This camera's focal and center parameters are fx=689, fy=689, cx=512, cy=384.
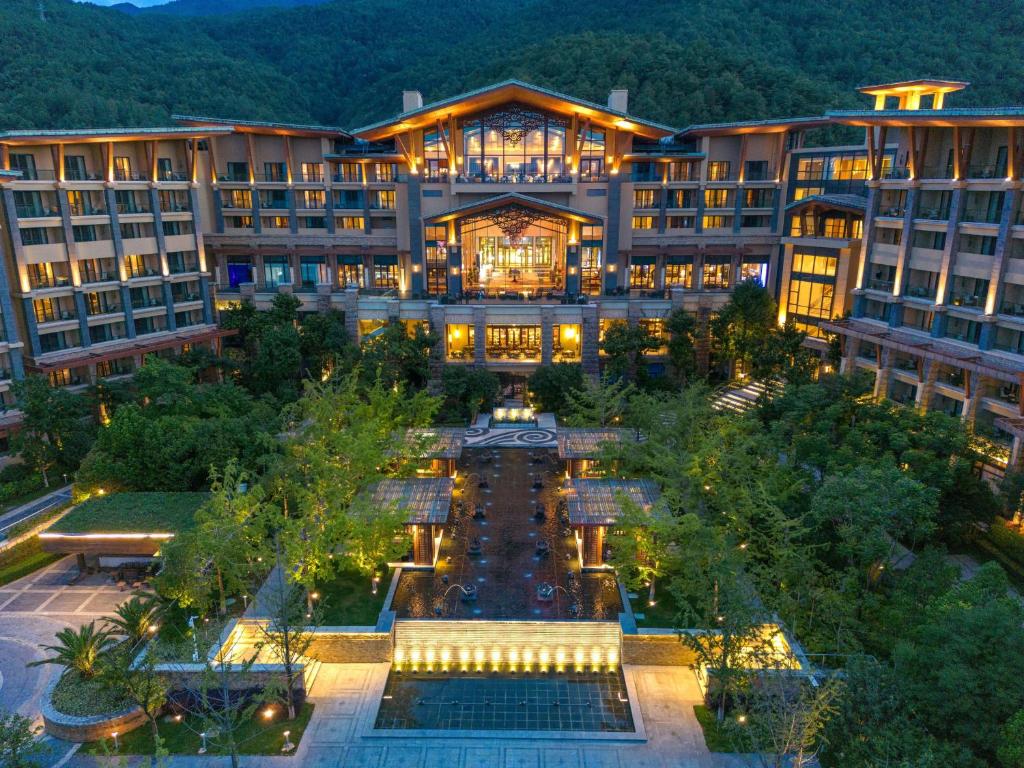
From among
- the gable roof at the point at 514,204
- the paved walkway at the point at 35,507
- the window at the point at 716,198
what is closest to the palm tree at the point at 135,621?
the paved walkway at the point at 35,507

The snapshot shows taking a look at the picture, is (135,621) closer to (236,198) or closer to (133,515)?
(133,515)

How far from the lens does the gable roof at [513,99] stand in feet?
173

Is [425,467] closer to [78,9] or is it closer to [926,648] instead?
[926,648]

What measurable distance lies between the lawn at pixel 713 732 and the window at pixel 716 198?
1928 inches

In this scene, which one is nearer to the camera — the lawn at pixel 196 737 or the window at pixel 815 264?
the lawn at pixel 196 737

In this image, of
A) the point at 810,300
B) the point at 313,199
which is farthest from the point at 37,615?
the point at 810,300

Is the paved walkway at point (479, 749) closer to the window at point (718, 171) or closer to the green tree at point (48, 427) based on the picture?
the green tree at point (48, 427)

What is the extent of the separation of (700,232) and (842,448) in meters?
35.2

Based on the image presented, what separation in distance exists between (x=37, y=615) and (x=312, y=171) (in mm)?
45466

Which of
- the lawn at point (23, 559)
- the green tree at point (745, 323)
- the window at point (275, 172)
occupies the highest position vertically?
the window at point (275, 172)

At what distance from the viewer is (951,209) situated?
39844 millimetres

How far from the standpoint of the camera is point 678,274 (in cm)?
6425

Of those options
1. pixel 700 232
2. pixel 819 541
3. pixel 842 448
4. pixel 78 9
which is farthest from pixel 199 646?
pixel 78 9

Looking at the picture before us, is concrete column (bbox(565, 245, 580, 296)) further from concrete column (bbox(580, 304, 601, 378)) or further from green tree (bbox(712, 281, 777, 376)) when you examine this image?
green tree (bbox(712, 281, 777, 376))
